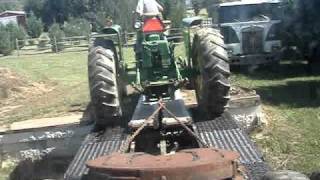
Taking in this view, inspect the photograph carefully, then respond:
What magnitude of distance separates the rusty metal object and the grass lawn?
2.91 metres

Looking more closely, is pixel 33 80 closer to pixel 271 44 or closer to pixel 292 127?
pixel 271 44

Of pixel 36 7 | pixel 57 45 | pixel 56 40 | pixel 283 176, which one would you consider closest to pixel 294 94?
pixel 283 176

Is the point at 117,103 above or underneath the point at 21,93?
above

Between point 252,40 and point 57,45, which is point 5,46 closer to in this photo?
point 57,45

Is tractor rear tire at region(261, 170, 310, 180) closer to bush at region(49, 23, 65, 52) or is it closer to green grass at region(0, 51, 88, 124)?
green grass at region(0, 51, 88, 124)

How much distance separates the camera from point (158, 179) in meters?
4.21

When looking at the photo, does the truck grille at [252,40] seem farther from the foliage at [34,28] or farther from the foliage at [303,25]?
the foliage at [34,28]

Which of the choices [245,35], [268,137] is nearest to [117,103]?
[268,137]

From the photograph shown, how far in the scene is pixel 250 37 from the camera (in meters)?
16.3

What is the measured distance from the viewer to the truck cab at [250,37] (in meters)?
16.2

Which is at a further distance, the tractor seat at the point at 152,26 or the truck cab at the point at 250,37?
the truck cab at the point at 250,37

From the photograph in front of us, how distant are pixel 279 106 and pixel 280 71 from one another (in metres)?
5.35

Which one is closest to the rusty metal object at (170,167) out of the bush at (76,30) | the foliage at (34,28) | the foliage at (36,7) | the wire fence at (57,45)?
the wire fence at (57,45)

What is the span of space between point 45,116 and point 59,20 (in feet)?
163
